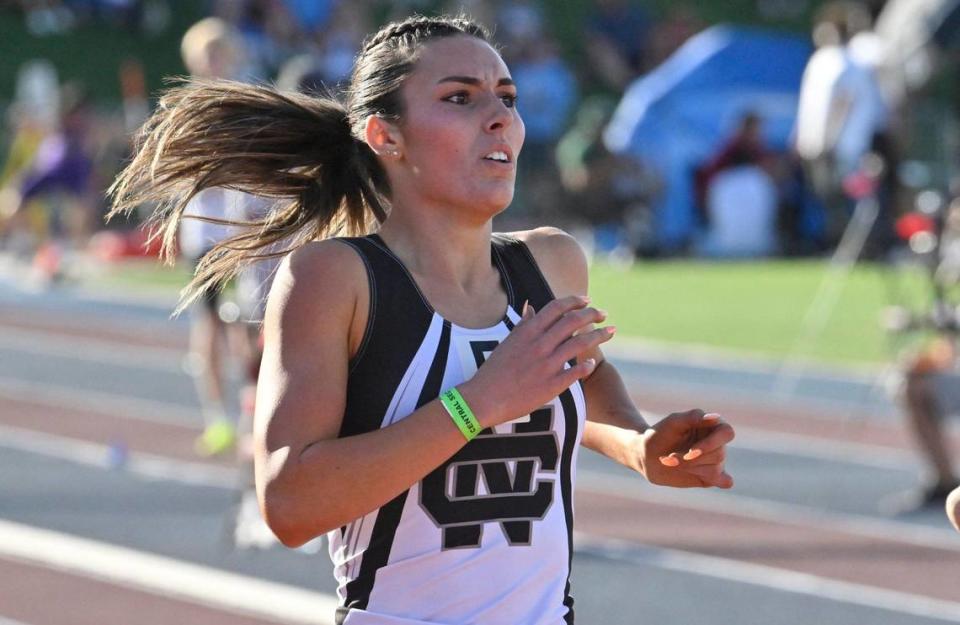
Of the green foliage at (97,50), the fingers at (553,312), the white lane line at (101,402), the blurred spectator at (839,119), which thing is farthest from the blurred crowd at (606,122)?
Answer: the fingers at (553,312)

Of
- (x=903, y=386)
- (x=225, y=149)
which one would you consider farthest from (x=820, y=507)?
(x=225, y=149)

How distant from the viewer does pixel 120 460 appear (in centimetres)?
883

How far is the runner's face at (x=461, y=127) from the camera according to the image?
2766 millimetres

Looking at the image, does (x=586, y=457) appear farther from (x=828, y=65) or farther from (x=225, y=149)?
(x=225, y=149)

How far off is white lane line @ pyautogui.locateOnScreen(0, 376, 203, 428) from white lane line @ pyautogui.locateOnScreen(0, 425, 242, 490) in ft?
2.42

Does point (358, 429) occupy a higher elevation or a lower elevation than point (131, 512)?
higher

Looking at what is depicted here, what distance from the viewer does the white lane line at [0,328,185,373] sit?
12305 mm

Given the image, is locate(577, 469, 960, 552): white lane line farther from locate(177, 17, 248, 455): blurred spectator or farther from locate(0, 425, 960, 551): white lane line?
locate(177, 17, 248, 455): blurred spectator

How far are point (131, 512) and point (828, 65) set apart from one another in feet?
17.3

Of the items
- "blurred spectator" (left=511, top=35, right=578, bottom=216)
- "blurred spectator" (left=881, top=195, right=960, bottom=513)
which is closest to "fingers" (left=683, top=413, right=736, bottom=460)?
"blurred spectator" (left=881, top=195, right=960, bottom=513)

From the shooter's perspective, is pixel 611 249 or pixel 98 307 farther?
pixel 611 249

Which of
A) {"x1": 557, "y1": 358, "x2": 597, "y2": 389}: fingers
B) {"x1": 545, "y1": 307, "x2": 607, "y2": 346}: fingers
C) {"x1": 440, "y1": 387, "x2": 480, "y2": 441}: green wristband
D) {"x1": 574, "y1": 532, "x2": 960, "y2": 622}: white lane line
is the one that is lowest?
{"x1": 574, "y1": 532, "x2": 960, "y2": 622}: white lane line

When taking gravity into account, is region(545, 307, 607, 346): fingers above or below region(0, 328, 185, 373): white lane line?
above

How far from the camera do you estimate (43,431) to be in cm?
979
